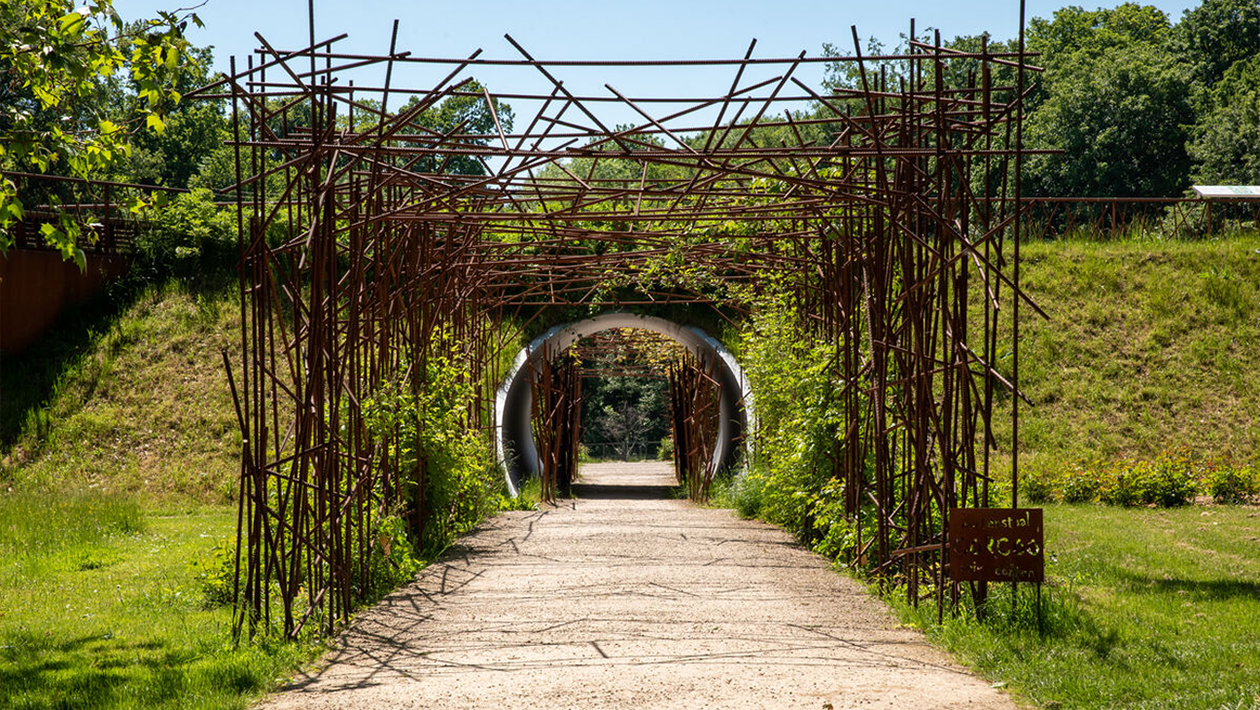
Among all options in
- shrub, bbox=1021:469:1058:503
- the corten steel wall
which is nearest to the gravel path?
shrub, bbox=1021:469:1058:503

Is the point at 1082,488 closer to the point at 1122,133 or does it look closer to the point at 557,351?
the point at 557,351

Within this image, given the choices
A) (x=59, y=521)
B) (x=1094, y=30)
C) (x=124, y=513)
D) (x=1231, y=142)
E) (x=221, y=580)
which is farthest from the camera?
(x=1094, y=30)

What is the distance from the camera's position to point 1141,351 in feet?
58.6

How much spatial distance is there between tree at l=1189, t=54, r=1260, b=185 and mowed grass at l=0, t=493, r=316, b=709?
29265 mm

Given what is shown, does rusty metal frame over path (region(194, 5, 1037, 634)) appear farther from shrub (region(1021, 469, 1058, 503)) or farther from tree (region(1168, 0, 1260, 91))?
tree (region(1168, 0, 1260, 91))

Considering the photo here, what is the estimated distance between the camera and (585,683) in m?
5.32

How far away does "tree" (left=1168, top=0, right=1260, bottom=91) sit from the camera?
38688mm

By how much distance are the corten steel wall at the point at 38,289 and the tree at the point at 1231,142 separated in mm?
28564

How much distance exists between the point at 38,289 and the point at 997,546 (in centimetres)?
1606

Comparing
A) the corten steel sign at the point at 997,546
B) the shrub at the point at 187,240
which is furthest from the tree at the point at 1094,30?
the corten steel sign at the point at 997,546

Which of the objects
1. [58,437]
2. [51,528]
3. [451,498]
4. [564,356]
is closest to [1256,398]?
[564,356]

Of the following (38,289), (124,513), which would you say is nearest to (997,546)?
(124,513)

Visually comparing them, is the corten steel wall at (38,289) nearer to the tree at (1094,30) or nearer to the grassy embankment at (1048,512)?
the grassy embankment at (1048,512)

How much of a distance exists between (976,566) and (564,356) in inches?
585
